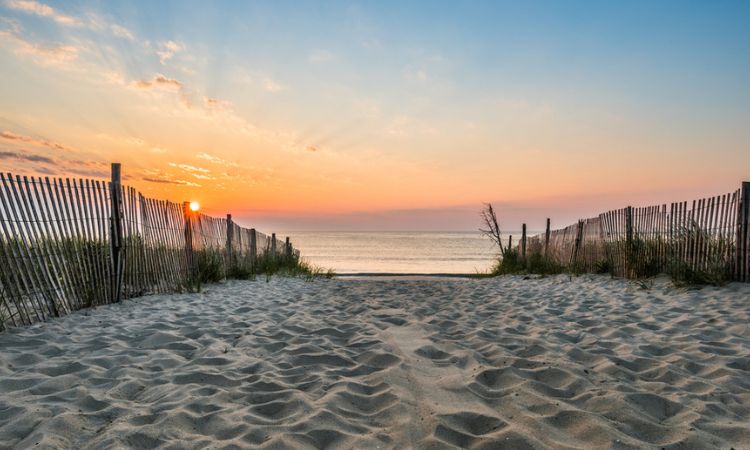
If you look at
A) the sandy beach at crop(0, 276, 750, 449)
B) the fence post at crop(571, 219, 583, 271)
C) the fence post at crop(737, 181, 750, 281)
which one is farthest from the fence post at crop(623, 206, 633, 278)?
the sandy beach at crop(0, 276, 750, 449)

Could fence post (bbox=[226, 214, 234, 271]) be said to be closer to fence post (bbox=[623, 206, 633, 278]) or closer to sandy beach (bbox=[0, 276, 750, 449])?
sandy beach (bbox=[0, 276, 750, 449])

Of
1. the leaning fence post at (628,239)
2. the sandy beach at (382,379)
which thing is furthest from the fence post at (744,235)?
the leaning fence post at (628,239)

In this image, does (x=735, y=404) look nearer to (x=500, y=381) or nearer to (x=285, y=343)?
(x=500, y=381)

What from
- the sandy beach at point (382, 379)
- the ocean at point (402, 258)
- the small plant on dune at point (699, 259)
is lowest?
the ocean at point (402, 258)

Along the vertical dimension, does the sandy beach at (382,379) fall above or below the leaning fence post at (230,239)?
below

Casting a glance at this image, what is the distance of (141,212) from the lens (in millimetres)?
6602

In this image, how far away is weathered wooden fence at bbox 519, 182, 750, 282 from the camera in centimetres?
639

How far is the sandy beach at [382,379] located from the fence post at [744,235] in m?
1.02

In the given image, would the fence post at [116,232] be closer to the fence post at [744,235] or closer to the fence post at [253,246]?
the fence post at [253,246]

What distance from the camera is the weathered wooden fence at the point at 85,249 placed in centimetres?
441

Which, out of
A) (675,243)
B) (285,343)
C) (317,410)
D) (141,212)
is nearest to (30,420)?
(317,410)

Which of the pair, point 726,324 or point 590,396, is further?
point 726,324

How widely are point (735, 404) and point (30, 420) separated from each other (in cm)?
375

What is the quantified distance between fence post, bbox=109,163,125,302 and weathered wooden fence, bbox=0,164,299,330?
1cm
